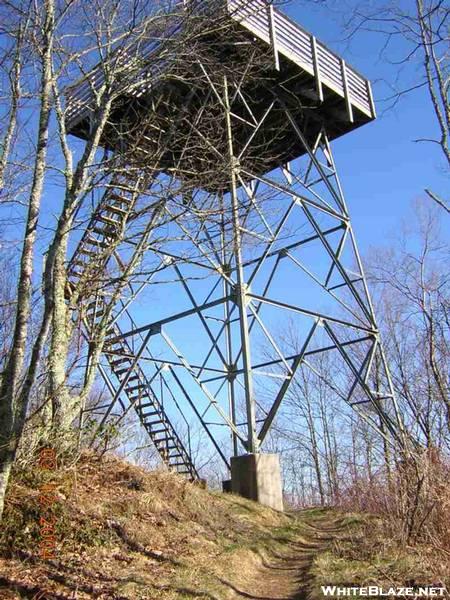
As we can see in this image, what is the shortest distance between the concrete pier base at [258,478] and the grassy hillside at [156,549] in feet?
5.76

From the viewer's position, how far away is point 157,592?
16.9ft

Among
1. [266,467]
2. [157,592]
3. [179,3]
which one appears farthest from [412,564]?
[179,3]

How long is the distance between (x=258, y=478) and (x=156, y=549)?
171 inches

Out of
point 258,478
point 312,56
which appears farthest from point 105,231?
point 312,56

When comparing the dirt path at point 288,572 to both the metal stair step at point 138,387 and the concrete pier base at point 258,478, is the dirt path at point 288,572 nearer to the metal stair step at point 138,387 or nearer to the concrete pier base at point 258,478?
the concrete pier base at point 258,478

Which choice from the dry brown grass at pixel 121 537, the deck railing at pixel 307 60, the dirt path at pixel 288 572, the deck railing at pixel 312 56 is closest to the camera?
the dry brown grass at pixel 121 537

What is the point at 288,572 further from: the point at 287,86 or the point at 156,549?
the point at 287,86

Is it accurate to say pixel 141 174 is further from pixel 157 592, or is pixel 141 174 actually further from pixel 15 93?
pixel 157 592

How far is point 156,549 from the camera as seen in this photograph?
6340 mm

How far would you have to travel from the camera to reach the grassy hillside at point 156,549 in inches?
201

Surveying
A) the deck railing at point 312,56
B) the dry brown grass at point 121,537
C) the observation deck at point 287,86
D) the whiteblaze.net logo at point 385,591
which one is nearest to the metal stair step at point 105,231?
the observation deck at point 287,86

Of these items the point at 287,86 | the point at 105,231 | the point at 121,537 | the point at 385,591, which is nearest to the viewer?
the point at 385,591

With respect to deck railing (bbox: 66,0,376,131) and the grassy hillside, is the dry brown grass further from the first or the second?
deck railing (bbox: 66,0,376,131)

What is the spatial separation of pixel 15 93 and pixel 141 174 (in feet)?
6.00
